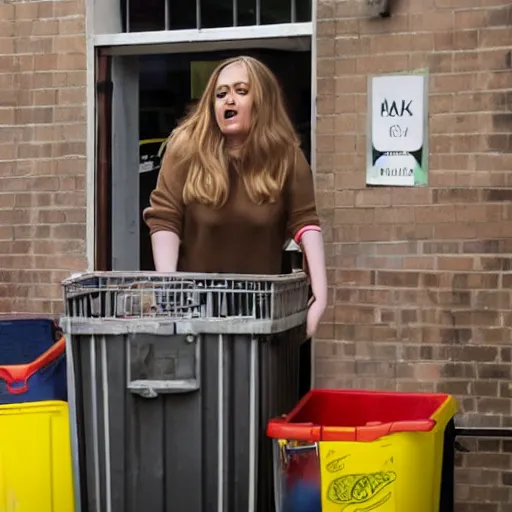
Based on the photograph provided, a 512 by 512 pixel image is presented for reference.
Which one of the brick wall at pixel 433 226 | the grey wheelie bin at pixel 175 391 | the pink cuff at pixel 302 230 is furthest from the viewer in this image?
the brick wall at pixel 433 226

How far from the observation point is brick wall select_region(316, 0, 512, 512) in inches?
185

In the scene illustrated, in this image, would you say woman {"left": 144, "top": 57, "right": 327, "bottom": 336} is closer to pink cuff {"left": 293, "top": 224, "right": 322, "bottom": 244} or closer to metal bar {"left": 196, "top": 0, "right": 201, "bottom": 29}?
pink cuff {"left": 293, "top": 224, "right": 322, "bottom": 244}

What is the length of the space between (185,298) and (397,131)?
211 cm

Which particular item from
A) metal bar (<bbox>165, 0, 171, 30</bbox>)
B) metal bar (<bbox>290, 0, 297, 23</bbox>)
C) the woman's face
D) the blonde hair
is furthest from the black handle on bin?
metal bar (<bbox>165, 0, 171, 30</bbox>)

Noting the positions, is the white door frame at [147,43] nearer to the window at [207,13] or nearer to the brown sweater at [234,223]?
the window at [207,13]

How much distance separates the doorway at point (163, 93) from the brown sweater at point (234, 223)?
158cm

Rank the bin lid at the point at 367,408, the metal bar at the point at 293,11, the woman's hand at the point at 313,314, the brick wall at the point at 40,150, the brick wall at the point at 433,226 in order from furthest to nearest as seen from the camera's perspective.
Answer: the brick wall at the point at 40,150, the metal bar at the point at 293,11, the brick wall at the point at 433,226, the woman's hand at the point at 313,314, the bin lid at the point at 367,408

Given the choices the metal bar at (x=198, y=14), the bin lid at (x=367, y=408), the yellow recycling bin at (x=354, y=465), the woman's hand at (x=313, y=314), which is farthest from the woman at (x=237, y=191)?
the metal bar at (x=198, y=14)

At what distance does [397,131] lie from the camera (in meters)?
4.79

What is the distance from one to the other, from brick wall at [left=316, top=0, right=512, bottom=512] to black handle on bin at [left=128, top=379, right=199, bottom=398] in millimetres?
1999

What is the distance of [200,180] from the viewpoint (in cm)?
363

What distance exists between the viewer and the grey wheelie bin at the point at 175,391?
117 inches

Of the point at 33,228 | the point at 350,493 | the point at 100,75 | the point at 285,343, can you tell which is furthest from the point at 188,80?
the point at 350,493

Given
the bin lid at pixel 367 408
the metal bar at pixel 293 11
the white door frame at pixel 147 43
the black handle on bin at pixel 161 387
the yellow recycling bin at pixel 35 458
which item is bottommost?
the yellow recycling bin at pixel 35 458
